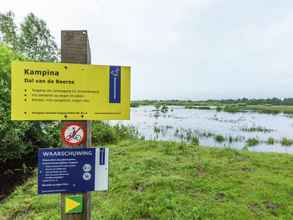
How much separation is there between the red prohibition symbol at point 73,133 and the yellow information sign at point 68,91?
7 centimetres

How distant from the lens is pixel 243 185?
13.9ft

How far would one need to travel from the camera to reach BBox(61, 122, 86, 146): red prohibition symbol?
1.65 m

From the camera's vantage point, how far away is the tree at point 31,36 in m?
17.6

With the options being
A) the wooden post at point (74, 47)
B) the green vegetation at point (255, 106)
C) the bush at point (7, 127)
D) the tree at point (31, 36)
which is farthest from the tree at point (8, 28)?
the green vegetation at point (255, 106)

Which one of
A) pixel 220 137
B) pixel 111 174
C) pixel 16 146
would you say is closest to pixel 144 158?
pixel 111 174

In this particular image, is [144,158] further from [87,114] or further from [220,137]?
[220,137]

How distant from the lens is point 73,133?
65.7 inches

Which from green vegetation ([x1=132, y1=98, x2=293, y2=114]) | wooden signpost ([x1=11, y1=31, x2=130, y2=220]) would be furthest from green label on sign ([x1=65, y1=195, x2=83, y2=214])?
green vegetation ([x1=132, y1=98, x2=293, y2=114])

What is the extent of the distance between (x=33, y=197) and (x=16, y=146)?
1869 mm

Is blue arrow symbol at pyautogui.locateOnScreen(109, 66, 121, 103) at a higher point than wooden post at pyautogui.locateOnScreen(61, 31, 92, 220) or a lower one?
lower

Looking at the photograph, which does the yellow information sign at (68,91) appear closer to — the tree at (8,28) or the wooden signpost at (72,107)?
the wooden signpost at (72,107)

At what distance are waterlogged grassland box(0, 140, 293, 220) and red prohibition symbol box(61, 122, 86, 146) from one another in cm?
182

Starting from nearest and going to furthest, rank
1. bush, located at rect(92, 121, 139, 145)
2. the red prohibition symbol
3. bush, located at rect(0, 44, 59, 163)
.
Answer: the red prohibition symbol < bush, located at rect(0, 44, 59, 163) < bush, located at rect(92, 121, 139, 145)

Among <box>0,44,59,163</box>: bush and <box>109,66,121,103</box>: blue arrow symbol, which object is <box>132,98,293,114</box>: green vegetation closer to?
<box>0,44,59,163</box>: bush
